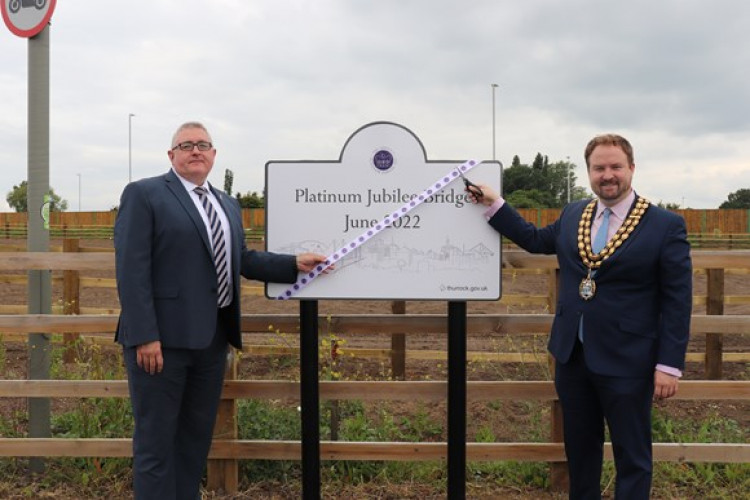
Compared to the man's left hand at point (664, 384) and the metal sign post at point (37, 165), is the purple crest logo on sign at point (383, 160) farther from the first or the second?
the metal sign post at point (37, 165)

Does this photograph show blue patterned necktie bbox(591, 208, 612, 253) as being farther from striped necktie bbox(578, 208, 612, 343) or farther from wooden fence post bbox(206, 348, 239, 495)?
wooden fence post bbox(206, 348, 239, 495)

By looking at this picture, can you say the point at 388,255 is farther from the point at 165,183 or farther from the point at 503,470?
the point at 503,470

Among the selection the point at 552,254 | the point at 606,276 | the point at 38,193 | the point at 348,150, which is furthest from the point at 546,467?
the point at 38,193

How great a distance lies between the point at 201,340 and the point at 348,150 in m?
1.12

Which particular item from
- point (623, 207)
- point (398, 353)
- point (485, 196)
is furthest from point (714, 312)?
point (485, 196)

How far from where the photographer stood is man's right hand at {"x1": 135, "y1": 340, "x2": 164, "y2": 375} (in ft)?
8.95

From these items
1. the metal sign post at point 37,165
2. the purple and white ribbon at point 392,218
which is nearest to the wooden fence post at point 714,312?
the purple and white ribbon at point 392,218

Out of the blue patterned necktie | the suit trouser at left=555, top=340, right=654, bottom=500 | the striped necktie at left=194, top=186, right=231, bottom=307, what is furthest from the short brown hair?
the striped necktie at left=194, top=186, right=231, bottom=307

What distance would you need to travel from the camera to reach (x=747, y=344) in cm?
873

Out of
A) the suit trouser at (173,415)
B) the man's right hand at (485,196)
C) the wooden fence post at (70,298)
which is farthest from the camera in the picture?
the wooden fence post at (70,298)

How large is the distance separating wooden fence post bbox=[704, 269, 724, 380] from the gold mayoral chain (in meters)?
3.93

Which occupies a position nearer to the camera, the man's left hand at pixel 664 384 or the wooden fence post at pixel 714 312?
the man's left hand at pixel 664 384

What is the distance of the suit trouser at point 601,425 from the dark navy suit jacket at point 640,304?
0.24 feet

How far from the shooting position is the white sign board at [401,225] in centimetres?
311
